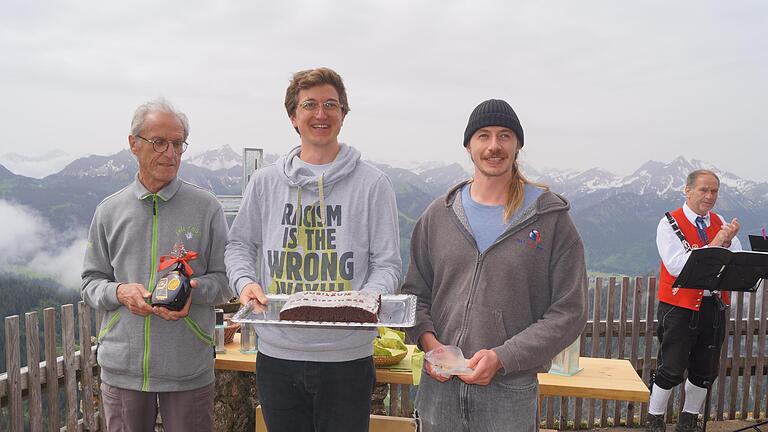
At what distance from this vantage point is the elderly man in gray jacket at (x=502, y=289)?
6.39 ft

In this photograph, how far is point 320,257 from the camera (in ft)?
7.18

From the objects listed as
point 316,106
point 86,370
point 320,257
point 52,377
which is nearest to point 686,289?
point 320,257

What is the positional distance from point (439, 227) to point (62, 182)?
6.93 m

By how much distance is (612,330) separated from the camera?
607 centimetres

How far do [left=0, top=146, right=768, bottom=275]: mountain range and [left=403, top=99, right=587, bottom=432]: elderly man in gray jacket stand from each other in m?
2.83

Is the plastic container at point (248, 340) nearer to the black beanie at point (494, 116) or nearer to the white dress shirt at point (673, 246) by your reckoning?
the black beanie at point (494, 116)

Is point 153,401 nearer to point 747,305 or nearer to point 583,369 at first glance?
point 583,369

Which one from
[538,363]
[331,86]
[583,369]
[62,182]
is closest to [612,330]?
[583,369]

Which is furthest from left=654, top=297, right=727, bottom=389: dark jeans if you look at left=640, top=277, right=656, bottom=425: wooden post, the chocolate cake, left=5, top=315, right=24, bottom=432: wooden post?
left=5, top=315, right=24, bottom=432: wooden post

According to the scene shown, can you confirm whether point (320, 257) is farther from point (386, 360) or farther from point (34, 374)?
point (34, 374)

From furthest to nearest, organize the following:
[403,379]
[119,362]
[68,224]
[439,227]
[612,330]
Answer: [68,224], [612,330], [403,379], [119,362], [439,227]

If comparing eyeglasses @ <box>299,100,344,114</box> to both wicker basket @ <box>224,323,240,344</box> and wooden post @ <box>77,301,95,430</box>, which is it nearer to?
wicker basket @ <box>224,323,240,344</box>

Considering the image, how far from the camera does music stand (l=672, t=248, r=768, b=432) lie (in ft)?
14.1

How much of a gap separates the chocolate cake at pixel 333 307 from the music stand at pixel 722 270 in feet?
10.9
